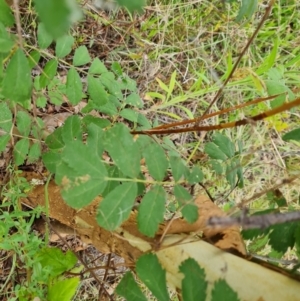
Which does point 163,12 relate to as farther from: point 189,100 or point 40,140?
point 40,140

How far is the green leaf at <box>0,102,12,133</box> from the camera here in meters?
1.40

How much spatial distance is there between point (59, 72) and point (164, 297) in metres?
1.40

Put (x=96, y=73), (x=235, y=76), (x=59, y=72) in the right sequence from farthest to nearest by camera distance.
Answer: (x=59, y=72) → (x=235, y=76) → (x=96, y=73)

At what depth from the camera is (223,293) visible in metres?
0.84

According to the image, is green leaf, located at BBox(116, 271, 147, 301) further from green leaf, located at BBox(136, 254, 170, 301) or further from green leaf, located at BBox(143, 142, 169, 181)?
green leaf, located at BBox(143, 142, 169, 181)

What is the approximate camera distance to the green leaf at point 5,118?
140cm

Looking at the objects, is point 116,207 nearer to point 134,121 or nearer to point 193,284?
point 193,284

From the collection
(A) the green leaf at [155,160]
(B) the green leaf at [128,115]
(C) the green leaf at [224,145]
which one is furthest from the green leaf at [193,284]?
(B) the green leaf at [128,115]

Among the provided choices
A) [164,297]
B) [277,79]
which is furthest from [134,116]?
[164,297]

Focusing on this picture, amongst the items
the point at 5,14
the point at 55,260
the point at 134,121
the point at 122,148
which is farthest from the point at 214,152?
the point at 5,14

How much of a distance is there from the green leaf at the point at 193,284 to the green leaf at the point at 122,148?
235 mm

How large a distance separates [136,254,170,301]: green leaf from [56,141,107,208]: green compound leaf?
7.2 inches

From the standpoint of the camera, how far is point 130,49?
2.22m

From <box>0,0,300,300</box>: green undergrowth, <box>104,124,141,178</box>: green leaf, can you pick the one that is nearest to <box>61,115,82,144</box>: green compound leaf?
<box>0,0,300,300</box>: green undergrowth
